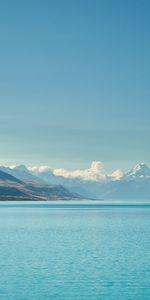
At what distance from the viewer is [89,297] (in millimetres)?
56250

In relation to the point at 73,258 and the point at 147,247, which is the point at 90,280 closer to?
the point at 73,258

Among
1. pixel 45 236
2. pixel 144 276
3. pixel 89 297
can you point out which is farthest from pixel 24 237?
pixel 89 297

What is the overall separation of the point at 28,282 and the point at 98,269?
42.9 feet

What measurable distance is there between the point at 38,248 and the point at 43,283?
118ft

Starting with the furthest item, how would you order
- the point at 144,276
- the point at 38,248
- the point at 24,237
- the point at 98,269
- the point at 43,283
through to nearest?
the point at 24,237, the point at 38,248, the point at 98,269, the point at 144,276, the point at 43,283

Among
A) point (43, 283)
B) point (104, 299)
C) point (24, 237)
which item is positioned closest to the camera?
point (104, 299)

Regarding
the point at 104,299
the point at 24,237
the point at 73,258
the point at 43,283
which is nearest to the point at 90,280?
the point at 43,283

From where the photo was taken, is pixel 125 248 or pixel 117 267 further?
pixel 125 248

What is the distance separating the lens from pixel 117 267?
75500 mm

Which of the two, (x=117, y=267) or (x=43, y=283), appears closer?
(x=43, y=283)

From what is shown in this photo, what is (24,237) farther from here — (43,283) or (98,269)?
(43,283)

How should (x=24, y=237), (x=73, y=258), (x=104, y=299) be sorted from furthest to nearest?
1. (x=24, y=237)
2. (x=73, y=258)
3. (x=104, y=299)

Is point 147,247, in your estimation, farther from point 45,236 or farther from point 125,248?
point 45,236

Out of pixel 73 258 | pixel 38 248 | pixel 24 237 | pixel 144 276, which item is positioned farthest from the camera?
pixel 24 237
